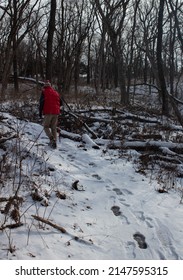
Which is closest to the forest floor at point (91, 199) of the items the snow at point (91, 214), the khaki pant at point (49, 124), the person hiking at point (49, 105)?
the snow at point (91, 214)

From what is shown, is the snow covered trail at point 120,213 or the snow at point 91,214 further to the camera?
the snow covered trail at point 120,213

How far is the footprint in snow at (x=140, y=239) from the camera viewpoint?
4152mm

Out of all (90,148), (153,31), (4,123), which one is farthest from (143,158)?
(153,31)

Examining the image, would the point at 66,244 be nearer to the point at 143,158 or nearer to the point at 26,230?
the point at 26,230

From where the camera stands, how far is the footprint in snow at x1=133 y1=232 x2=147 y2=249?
415 centimetres

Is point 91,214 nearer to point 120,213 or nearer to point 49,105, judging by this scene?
point 120,213

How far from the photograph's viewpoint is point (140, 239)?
4.32 m

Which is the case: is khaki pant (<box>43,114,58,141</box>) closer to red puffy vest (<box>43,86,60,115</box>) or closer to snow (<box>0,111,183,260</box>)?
red puffy vest (<box>43,86,60,115</box>)

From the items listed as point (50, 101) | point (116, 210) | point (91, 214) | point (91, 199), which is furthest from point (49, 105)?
point (91, 214)

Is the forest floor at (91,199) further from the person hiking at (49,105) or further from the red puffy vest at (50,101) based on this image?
the red puffy vest at (50,101)

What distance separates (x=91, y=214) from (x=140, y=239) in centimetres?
88

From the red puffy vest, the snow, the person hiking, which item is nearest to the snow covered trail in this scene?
the snow

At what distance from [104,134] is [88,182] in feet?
15.0

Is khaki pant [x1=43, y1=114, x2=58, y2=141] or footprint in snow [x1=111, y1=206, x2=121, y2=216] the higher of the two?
khaki pant [x1=43, y1=114, x2=58, y2=141]
